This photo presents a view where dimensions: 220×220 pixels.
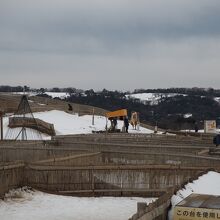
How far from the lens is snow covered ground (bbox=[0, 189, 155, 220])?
1123 centimetres

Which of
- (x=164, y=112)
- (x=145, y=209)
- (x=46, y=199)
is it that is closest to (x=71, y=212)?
(x=46, y=199)

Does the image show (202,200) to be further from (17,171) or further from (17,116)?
(17,116)

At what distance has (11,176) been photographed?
13.2 metres

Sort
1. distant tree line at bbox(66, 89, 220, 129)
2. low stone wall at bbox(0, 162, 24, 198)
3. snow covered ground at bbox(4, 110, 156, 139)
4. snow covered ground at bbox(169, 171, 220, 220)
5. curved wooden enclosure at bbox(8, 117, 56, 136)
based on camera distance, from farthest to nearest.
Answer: distant tree line at bbox(66, 89, 220, 129)
snow covered ground at bbox(4, 110, 156, 139)
curved wooden enclosure at bbox(8, 117, 56, 136)
low stone wall at bbox(0, 162, 24, 198)
snow covered ground at bbox(169, 171, 220, 220)

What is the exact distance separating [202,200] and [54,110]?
138 ft

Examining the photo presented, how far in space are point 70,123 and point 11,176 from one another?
29790mm

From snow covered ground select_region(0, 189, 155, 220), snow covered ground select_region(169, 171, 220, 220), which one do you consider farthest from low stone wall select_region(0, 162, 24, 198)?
snow covered ground select_region(169, 171, 220, 220)

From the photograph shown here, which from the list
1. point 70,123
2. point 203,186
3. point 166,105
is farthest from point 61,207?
point 166,105

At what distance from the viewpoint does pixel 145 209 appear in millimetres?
7176

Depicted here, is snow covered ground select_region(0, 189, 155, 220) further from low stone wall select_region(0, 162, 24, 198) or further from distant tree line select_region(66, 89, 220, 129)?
distant tree line select_region(66, 89, 220, 129)

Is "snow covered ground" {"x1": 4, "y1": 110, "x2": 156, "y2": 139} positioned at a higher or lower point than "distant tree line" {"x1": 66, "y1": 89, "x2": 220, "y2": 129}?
lower

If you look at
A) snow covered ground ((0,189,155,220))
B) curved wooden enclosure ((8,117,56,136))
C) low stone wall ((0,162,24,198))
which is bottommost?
snow covered ground ((0,189,155,220))

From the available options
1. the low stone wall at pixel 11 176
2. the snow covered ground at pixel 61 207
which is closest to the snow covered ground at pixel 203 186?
the snow covered ground at pixel 61 207

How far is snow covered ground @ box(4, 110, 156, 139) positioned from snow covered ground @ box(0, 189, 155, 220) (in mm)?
22023
